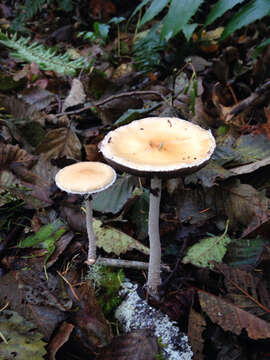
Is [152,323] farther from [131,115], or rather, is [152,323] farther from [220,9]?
[220,9]

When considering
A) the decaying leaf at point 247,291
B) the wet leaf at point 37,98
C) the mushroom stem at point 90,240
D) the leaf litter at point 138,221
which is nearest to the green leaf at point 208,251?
the leaf litter at point 138,221

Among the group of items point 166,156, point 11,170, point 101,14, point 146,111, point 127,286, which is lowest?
point 127,286

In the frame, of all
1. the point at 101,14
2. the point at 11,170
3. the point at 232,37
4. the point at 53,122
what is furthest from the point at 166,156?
the point at 101,14

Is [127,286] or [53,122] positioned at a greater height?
[53,122]

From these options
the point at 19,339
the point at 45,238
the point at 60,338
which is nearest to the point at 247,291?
the point at 60,338

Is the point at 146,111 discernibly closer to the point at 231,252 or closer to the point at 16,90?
the point at 231,252

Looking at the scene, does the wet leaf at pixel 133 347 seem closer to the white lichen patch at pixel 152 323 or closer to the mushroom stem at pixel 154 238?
the white lichen patch at pixel 152 323

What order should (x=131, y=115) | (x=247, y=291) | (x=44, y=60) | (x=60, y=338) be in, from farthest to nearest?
(x=44, y=60)
(x=131, y=115)
(x=247, y=291)
(x=60, y=338)
